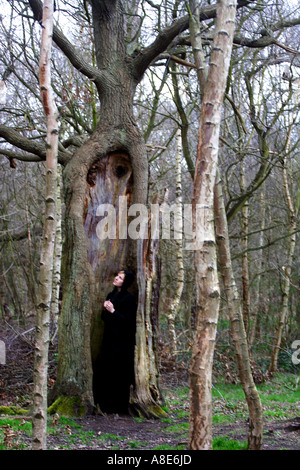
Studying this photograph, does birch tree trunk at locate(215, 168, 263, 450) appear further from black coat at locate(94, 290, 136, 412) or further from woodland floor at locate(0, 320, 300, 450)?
black coat at locate(94, 290, 136, 412)

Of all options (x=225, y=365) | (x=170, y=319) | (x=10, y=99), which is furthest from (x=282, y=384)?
(x=10, y=99)

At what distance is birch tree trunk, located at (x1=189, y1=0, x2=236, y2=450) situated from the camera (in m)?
4.27

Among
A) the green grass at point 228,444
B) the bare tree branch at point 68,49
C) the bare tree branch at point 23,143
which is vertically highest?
the bare tree branch at point 68,49

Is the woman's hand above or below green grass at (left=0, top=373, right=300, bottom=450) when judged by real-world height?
above

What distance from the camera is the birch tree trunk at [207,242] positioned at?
14.0ft

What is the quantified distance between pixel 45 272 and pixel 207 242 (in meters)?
1.44

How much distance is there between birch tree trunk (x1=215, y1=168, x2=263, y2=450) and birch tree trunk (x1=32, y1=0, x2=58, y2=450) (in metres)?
1.73

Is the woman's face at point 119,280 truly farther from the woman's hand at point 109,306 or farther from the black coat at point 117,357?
the woman's hand at point 109,306

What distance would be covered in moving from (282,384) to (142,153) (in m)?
7.25

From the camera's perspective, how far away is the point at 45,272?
14.1 feet

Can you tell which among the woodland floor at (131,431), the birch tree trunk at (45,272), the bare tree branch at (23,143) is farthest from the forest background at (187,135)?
the birch tree trunk at (45,272)

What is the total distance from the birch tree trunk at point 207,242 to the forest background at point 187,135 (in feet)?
10.7

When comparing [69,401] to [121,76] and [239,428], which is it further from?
[121,76]

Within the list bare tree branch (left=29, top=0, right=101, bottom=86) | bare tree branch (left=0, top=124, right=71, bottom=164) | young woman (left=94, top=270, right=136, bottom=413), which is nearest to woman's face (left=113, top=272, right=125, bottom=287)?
young woman (left=94, top=270, right=136, bottom=413)
